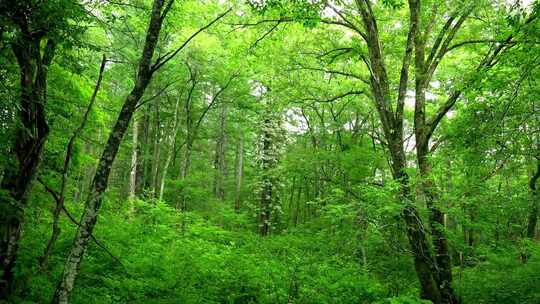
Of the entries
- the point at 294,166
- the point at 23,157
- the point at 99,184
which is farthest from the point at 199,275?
the point at 294,166

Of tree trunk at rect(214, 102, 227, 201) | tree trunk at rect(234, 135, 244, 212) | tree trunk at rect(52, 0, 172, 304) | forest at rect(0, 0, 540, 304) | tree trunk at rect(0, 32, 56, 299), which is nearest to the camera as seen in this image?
tree trunk at rect(52, 0, 172, 304)

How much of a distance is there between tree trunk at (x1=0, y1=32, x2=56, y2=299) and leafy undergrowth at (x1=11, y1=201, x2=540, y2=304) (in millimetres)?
379

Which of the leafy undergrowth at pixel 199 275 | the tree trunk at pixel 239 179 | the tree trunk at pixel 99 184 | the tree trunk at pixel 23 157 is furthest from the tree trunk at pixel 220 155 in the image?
the tree trunk at pixel 99 184

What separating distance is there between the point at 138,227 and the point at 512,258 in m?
10.5

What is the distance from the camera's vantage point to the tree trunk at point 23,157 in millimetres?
4766

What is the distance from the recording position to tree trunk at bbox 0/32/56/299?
4.77 m

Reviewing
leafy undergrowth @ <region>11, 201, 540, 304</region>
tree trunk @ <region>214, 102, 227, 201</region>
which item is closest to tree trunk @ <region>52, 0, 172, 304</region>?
leafy undergrowth @ <region>11, 201, 540, 304</region>

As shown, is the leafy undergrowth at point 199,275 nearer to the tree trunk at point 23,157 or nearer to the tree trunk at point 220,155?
the tree trunk at point 23,157

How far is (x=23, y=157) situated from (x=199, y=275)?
12.8 feet

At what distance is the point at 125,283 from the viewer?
6.21 m

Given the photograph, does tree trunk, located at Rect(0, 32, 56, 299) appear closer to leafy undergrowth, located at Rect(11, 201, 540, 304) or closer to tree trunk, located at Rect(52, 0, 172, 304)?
leafy undergrowth, located at Rect(11, 201, 540, 304)

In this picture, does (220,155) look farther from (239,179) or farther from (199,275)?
(199,275)

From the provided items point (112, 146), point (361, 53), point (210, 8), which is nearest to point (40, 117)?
point (112, 146)

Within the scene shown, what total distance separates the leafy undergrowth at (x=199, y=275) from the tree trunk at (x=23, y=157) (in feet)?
1.24
